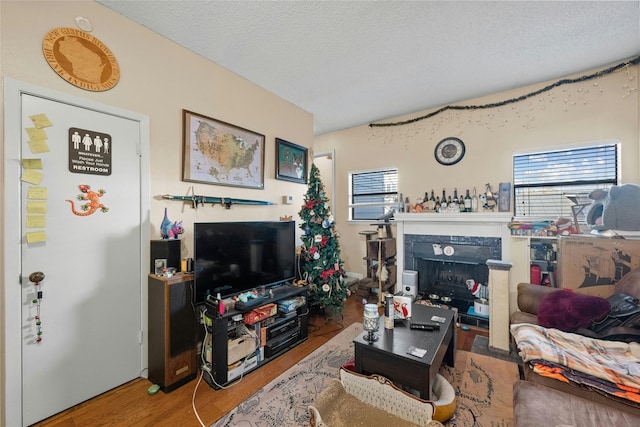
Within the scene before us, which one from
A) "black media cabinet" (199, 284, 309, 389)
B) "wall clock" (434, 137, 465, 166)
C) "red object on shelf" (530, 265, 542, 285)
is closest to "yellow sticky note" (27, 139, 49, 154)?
"black media cabinet" (199, 284, 309, 389)

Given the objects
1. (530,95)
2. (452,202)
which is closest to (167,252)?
(452,202)

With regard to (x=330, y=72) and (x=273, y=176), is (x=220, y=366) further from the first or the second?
(x=330, y=72)

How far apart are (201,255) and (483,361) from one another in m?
2.67

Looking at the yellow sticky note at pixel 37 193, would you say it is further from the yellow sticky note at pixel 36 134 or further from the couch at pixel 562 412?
the couch at pixel 562 412

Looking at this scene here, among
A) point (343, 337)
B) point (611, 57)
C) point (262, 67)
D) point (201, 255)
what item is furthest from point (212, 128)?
point (611, 57)

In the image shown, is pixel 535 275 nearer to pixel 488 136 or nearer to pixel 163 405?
pixel 488 136

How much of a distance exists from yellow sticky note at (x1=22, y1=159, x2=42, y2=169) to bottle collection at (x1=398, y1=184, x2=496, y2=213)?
3.84 m

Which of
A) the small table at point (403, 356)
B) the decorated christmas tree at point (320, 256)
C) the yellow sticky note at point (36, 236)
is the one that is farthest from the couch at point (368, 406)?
the yellow sticky note at point (36, 236)

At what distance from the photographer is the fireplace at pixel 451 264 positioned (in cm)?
331

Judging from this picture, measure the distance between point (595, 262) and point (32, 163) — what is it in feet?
14.3

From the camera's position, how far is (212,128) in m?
2.61

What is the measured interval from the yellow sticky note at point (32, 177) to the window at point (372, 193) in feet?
12.5

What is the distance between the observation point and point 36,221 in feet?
5.46

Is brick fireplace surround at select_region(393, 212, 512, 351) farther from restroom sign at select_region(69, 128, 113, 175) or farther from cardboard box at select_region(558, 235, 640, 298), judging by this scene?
restroom sign at select_region(69, 128, 113, 175)
